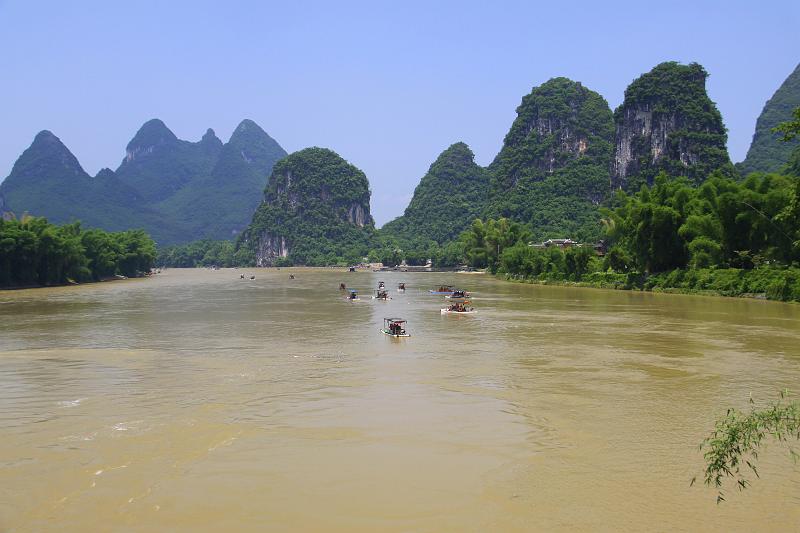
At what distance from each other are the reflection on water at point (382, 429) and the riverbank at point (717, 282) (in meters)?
14.8

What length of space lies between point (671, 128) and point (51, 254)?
106 metres

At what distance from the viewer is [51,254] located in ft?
229

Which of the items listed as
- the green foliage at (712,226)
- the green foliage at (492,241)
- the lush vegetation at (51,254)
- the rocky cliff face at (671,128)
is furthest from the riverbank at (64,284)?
the rocky cliff face at (671,128)

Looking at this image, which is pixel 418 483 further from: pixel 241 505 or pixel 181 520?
pixel 181 520

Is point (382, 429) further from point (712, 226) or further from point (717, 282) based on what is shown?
point (712, 226)

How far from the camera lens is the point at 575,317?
1425 inches

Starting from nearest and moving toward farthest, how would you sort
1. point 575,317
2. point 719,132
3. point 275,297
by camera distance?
1. point 575,317
2. point 275,297
3. point 719,132

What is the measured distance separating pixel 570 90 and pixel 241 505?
584 ft

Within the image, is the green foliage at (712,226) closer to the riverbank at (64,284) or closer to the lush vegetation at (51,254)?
the lush vegetation at (51,254)

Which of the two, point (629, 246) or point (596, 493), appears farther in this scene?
point (629, 246)

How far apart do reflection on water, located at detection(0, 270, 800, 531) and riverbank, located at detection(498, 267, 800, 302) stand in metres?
14.8

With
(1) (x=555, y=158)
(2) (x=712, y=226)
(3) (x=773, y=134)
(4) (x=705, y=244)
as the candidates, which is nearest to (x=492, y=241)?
(2) (x=712, y=226)

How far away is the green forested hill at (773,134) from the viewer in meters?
145

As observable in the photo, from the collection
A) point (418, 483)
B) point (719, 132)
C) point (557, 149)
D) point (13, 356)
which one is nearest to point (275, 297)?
point (13, 356)
